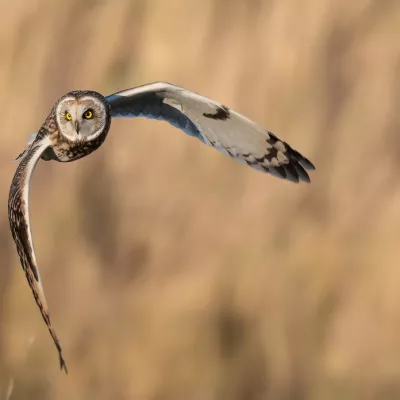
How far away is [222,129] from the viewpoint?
13.3ft

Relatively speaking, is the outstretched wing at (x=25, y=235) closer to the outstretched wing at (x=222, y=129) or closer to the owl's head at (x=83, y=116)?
the owl's head at (x=83, y=116)

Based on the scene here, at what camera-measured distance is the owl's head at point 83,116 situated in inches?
151

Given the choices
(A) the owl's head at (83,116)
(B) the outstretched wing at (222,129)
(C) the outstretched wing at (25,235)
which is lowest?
(C) the outstretched wing at (25,235)

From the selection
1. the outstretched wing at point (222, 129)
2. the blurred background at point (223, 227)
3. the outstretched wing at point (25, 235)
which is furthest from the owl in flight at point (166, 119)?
the blurred background at point (223, 227)

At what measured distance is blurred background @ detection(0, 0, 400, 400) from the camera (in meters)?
4.87

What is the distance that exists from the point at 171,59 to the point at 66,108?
1289mm

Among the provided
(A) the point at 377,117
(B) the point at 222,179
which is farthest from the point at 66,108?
(A) the point at 377,117

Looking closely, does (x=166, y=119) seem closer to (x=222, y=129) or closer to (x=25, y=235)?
(x=222, y=129)

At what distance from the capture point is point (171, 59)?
514 cm

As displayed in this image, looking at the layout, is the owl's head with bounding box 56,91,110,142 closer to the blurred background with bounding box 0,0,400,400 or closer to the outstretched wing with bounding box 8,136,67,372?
the outstretched wing with bounding box 8,136,67,372

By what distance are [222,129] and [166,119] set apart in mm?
185

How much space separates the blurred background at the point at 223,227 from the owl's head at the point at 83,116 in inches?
45.1

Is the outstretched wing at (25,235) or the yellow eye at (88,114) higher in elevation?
the yellow eye at (88,114)

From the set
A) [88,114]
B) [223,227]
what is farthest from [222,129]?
[223,227]
